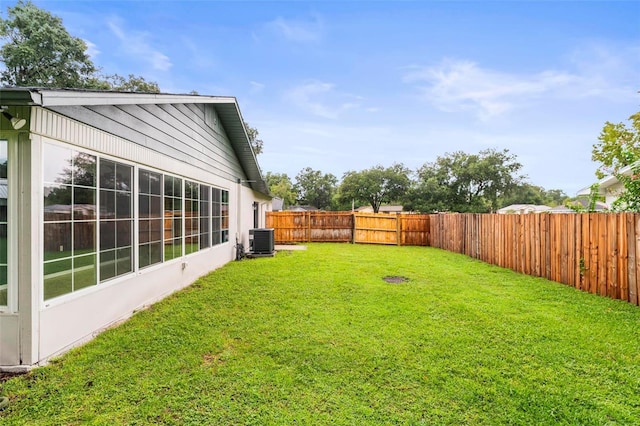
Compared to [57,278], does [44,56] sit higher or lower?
higher

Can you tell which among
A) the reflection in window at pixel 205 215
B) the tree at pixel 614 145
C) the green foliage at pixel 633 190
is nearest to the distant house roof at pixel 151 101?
the reflection in window at pixel 205 215

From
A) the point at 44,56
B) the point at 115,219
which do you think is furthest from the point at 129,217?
the point at 44,56

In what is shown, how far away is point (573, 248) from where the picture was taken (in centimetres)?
559

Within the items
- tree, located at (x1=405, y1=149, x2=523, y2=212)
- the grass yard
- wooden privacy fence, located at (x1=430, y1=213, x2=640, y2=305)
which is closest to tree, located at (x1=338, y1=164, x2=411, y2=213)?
tree, located at (x1=405, y1=149, x2=523, y2=212)

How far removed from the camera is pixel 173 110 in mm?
5359

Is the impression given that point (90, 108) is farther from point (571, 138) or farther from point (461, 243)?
point (571, 138)

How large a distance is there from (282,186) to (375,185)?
45.1 feet


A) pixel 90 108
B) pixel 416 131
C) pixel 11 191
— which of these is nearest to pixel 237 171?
pixel 90 108

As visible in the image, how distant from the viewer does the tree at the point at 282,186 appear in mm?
41750

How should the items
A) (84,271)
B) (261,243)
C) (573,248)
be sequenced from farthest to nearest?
(261,243) → (573,248) → (84,271)

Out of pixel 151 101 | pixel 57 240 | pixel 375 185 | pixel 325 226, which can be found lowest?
pixel 325 226

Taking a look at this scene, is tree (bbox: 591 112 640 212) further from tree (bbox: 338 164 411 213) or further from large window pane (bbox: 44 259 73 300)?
tree (bbox: 338 164 411 213)

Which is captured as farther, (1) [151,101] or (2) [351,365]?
(1) [151,101]

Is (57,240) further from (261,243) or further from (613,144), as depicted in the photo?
(613,144)
